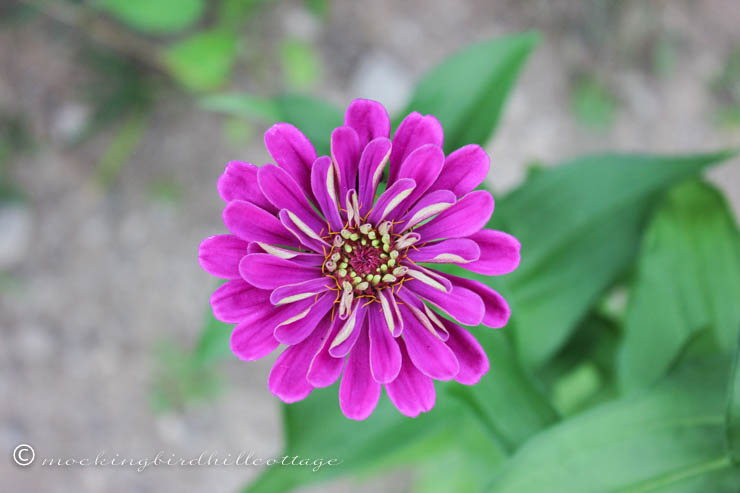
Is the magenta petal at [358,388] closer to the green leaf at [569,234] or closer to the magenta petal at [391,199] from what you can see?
the magenta petal at [391,199]

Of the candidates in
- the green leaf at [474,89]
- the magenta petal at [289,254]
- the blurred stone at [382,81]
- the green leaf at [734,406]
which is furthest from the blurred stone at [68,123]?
the green leaf at [734,406]

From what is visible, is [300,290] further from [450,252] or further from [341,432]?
[341,432]

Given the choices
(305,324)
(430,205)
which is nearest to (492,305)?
(430,205)

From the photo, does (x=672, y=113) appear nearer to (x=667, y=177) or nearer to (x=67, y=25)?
(x=667, y=177)

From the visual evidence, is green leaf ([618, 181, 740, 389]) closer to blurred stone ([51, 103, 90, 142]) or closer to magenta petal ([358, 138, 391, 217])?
magenta petal ([358, 138, 391, 217])

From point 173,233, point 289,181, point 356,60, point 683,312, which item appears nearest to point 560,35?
point 356,60

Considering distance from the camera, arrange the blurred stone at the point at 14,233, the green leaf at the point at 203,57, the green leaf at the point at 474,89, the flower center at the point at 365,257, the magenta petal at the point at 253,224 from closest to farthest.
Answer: the magenta petal at the point at 253,224 < the flower center at the point at 365,257 < the green leaf at the point at 474,89 < the green leaf at the point at 203,57 < the blurred stone at the point at 14,233
